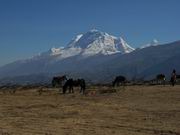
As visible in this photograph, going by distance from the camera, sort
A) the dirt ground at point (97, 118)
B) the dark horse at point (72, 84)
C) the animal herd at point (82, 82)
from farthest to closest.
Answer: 1. the animal herd at point (82, 82)
2. the dark horse at point (72, 84)
3. the dirt ground at point (97, 118)

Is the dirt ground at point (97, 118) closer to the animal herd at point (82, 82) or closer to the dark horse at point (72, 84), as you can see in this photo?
the dark horse at point (72, 84)

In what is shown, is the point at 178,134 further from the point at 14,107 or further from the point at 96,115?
the point at 14,107

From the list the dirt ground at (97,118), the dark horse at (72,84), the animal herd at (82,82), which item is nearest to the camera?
the dirt ground at (97,118)

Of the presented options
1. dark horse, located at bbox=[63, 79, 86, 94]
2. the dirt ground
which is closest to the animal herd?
dark horse, located at bbox=[63, 79, 86, 94]

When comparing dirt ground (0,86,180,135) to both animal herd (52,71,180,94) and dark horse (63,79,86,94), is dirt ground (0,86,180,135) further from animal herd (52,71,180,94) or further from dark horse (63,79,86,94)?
animal herd (52,71,180,94)

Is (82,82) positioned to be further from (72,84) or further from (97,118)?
(97,118)

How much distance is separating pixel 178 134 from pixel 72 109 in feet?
40.8

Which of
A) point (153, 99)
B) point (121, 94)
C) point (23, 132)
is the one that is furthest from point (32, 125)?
point (121, 94)

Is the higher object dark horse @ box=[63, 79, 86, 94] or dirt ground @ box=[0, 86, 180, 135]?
dark horse @ box=[63, 79, 86, 94]

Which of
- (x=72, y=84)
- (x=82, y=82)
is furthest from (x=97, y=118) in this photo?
(x=72, y=84)

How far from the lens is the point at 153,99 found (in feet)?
139

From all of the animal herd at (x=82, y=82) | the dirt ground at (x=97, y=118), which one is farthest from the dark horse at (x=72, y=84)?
the dirt ground at (x=97, y=118)

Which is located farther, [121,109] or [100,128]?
[121,109]

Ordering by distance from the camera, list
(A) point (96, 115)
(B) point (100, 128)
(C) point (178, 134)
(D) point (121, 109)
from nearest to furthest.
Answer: (C) point (178, 134)
(B) point (100, 128)
(A) point (96, 115)
(D) point (121, 109)
